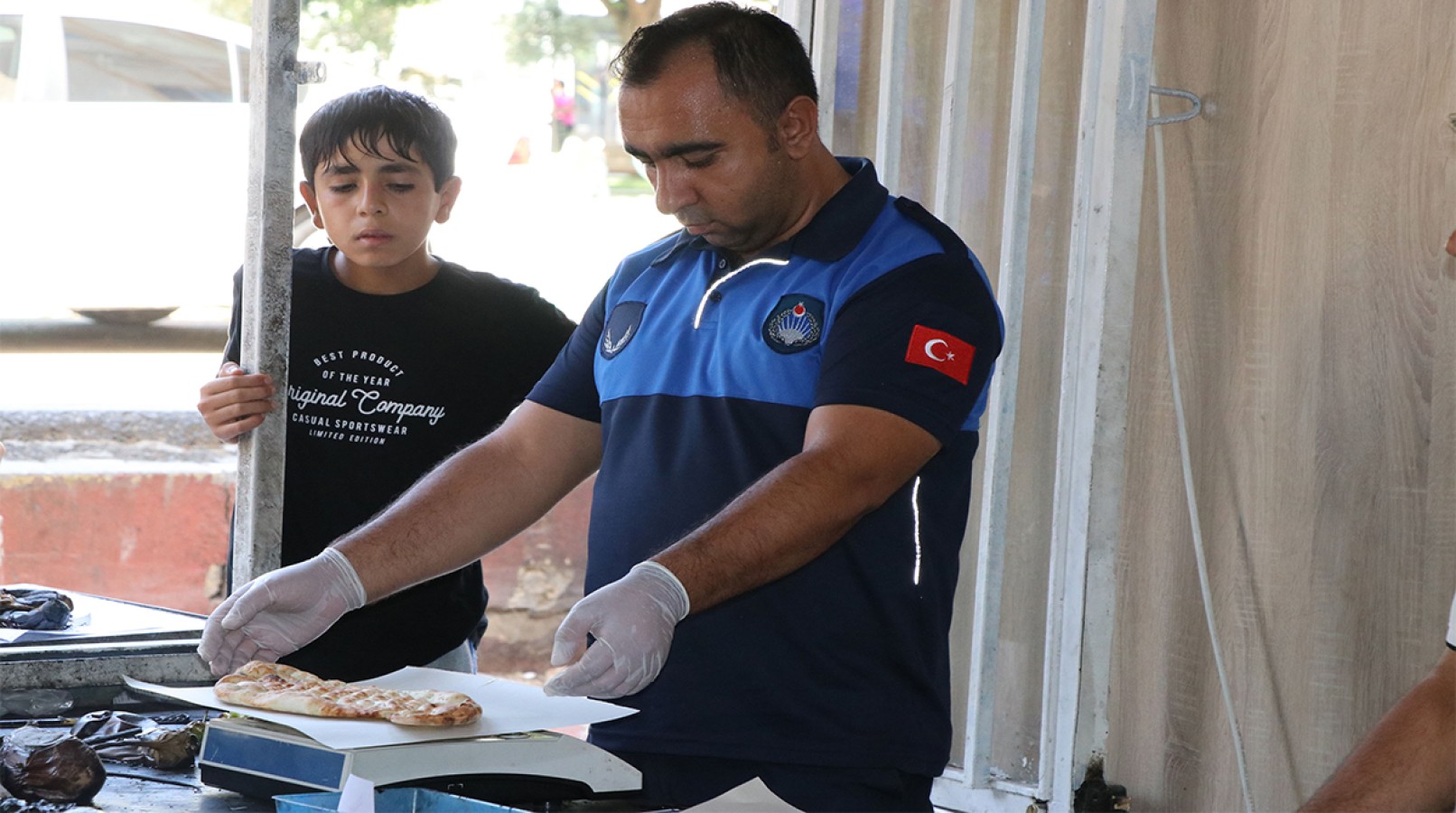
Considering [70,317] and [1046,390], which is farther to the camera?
[70,317]

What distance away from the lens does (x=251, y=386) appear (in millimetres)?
1955

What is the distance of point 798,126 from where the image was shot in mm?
1713

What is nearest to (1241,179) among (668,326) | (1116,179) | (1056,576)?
(1116,179)

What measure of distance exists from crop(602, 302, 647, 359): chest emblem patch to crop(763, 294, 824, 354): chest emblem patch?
189mm

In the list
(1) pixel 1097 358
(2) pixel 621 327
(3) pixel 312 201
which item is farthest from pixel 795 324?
(3) pixel 312 201

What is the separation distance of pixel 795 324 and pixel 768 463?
15cm

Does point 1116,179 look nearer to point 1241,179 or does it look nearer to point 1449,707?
point 1241,179

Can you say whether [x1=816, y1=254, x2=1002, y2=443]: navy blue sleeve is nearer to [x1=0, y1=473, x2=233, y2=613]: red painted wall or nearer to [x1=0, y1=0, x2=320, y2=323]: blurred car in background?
[x1=0, y1=0, x2=320, y2=323]: blurred car in background

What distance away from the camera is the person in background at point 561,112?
12930 mm

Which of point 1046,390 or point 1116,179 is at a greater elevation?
point 1116,179

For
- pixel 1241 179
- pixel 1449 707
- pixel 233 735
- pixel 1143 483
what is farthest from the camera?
pixel 1143 483

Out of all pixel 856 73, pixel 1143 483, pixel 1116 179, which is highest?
pixel 856 73

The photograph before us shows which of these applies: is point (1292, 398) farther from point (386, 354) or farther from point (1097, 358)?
point (386, 354)

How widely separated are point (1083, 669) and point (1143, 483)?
381 millimetres
